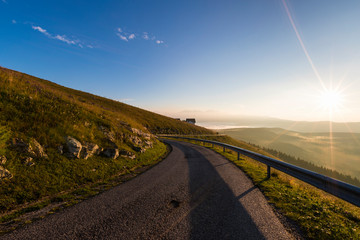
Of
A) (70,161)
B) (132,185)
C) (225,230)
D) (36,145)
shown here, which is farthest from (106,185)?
(225,230)

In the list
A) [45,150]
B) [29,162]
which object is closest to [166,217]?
[29,162]

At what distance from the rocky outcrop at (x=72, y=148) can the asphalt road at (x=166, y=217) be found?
3693 millimetres

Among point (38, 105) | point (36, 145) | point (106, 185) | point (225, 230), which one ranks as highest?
point (38, 105)

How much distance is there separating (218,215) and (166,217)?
138 centimetres

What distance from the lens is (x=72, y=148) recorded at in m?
8.06

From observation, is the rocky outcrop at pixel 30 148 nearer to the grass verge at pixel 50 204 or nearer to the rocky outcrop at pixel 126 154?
the grass verge at pixel 50 204

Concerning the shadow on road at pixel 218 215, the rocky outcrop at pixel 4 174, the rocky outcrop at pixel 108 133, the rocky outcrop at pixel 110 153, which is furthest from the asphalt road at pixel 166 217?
the rocky outcrop at pixel 108 133

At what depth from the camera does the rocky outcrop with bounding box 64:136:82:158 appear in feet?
25.8

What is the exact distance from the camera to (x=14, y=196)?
15.5ft

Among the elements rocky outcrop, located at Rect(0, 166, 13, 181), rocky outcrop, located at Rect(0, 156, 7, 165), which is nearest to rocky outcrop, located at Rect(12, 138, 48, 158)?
rocky outcrop, located at Rect(0, 156, 7, 165)

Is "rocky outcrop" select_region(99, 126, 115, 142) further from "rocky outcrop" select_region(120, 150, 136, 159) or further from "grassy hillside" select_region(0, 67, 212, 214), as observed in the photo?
"rocky outcrop" select_region(120, 150, 136, 159)

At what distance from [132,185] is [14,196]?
361 cm

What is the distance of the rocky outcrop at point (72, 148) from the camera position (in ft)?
25.8

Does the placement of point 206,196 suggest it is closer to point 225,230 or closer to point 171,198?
point 171,198
